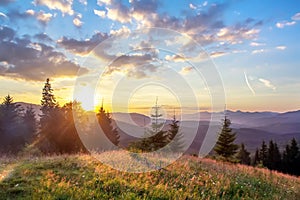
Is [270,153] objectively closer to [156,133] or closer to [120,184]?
[156,133]

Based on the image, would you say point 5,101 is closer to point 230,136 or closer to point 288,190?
point 230,136

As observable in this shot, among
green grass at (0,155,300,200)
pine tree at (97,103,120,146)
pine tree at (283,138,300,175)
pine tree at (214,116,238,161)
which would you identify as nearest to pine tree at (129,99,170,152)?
pine tree at (214,116,238,161)

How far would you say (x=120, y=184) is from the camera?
29.0ft

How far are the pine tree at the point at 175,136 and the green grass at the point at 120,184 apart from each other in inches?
1381

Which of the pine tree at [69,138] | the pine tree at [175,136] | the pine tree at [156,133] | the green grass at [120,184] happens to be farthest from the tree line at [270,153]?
the green grass at [120,184]


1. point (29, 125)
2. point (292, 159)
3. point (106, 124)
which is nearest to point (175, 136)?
point (106, 124)

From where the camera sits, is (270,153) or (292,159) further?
(270,153)

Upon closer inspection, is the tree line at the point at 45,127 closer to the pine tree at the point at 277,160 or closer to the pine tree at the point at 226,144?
the pine tree at the point at 226,144

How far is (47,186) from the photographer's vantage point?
26.6ft

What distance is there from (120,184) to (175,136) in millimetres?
39459

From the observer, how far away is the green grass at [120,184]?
786 centimetres

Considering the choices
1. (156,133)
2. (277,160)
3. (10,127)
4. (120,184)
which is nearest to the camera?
(120,184)

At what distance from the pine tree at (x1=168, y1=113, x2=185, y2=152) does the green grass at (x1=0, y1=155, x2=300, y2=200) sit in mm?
35066

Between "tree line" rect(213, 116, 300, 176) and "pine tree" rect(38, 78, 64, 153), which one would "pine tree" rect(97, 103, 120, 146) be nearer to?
"pine tree" rect(38, 78, 64, 153)
